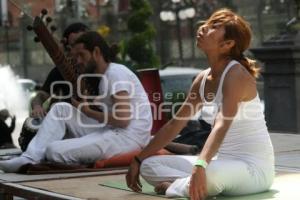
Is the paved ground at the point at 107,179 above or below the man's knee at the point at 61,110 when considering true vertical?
below

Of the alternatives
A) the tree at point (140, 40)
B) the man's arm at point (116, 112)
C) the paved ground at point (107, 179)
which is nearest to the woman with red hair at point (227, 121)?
the paved ground at point (107, 179)

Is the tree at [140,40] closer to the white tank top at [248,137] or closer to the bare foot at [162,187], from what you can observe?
the bare foot at [162,187]

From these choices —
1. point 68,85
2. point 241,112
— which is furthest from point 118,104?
point 241,112

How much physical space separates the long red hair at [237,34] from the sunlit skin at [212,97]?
30 millimetres

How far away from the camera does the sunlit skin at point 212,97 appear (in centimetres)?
492

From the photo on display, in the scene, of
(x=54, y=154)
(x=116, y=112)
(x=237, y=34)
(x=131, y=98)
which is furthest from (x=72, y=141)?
(x=237, y=34)

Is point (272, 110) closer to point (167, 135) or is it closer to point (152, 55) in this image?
point (167, 135)

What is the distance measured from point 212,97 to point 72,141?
8.13 feet

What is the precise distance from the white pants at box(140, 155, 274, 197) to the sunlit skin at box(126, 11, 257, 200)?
0.08 meters

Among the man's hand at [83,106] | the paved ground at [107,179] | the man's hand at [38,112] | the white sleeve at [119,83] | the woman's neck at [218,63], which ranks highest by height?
the woman's neck at [218,63]

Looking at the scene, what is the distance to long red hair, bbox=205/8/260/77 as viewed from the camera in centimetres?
521

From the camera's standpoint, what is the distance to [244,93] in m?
5.15

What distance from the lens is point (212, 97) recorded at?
17.6ft

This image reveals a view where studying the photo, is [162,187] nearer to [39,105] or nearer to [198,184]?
[198,184]
